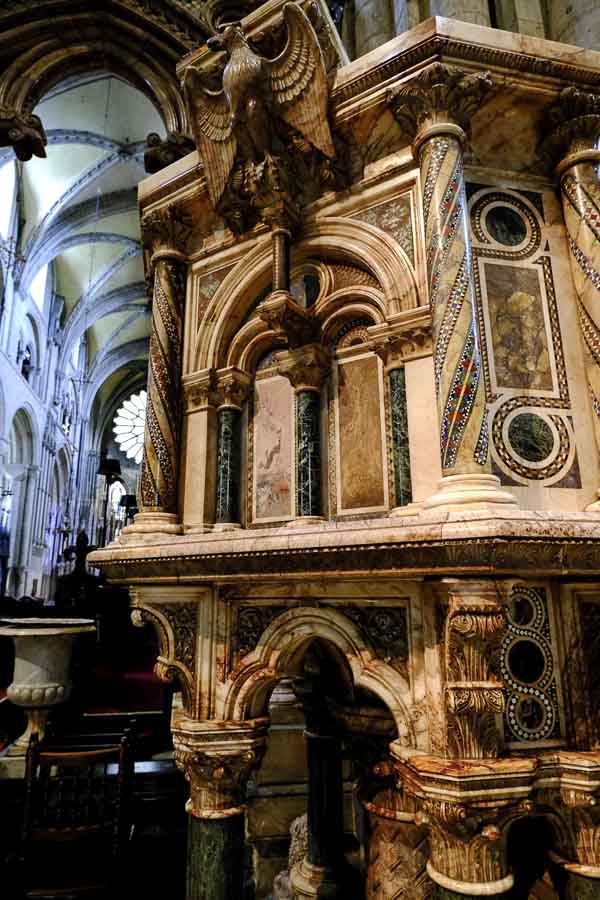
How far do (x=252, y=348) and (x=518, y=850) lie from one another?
125 inches

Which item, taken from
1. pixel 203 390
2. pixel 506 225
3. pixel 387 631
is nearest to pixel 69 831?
pixel 387 631

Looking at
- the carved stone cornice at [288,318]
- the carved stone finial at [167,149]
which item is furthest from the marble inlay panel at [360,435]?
the carved stone finial at [167,149]

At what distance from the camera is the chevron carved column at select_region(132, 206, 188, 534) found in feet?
12.4

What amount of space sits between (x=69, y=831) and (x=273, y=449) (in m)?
2.38

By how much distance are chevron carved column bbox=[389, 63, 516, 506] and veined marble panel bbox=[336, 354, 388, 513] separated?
0.62 metres

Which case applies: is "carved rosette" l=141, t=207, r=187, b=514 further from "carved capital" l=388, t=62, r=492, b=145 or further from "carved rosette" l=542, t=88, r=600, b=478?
"carved rosette" l=542, t=88, r=600, b=478

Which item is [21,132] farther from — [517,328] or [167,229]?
[517,328]

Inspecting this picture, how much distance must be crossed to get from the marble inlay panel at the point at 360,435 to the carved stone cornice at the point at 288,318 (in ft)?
1.06

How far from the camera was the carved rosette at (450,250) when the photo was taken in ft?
8.87

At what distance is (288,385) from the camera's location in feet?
12.6

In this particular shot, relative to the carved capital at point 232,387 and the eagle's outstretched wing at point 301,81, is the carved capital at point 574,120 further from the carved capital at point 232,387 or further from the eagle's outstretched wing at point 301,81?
the carved capital at point 232,387

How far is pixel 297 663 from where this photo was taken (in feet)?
10.2

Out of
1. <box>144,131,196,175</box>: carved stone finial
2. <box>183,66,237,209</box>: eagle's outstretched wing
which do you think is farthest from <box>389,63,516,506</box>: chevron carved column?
<box>144,131,196,175</box>: carved stone finial

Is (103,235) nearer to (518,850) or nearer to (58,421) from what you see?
(58,421)
